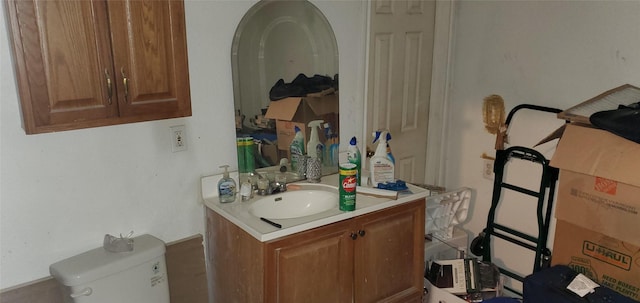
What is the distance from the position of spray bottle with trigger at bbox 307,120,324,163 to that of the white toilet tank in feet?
2.60

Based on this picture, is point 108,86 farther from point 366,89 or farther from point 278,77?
point 366,89

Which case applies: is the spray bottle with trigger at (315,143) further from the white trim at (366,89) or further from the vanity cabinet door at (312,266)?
the vanity cabinet door at (312,266)

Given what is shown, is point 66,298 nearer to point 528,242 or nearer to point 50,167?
point 50,167

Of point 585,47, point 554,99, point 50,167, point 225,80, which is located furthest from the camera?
point 554,99

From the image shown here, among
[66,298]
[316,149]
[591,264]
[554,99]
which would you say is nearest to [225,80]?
[316,149]

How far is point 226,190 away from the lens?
1.96m

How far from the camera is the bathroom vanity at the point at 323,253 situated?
68.5 inches

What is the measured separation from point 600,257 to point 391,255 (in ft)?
2.92

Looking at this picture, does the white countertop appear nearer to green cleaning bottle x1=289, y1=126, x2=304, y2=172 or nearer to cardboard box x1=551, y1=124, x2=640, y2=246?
green cleaning bottle x1=289, y1=126, x2=304, y2=172

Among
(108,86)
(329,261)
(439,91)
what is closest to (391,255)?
(329,261)

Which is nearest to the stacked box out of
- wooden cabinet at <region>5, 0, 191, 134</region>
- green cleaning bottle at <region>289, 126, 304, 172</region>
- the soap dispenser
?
green cleaning bottle at <region>289, 126, 304, 172</region>

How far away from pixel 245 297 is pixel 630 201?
5.07 feet

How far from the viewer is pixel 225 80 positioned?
202 cm

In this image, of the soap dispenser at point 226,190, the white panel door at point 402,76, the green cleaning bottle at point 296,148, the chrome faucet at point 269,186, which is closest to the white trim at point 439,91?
the white panel door at point 402,76
